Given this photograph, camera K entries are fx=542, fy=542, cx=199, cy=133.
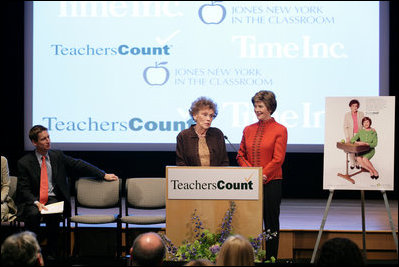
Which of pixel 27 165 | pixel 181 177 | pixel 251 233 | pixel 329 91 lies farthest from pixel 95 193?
pixel 329 91

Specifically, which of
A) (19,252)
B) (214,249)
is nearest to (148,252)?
(19,252)

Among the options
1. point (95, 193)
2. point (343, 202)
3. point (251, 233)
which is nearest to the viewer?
point (251, 233)

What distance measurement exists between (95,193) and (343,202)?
350cm

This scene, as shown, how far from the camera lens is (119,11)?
6941mm

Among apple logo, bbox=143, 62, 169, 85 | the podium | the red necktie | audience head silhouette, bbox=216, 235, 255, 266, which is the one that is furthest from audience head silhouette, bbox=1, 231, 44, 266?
apple logo, bbox=143, 62, 169, 85

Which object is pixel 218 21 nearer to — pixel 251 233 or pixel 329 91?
pixel 329 91

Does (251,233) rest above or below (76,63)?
below

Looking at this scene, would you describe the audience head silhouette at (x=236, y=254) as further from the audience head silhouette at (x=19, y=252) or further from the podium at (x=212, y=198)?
the podium at (x=212, y=198)

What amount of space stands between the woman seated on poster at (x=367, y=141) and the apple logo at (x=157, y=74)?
10.0ft

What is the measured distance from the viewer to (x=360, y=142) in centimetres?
449

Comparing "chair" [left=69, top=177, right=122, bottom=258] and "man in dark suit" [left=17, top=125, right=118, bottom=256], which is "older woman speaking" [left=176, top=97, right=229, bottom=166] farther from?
"man in dark suit" [left=17, top=125, right=118, bottom=256]

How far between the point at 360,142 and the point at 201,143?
1318 mm

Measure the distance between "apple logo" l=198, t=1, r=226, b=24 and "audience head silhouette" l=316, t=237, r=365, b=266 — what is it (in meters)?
4.86

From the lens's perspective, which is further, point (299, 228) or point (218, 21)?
point (218, 21)
